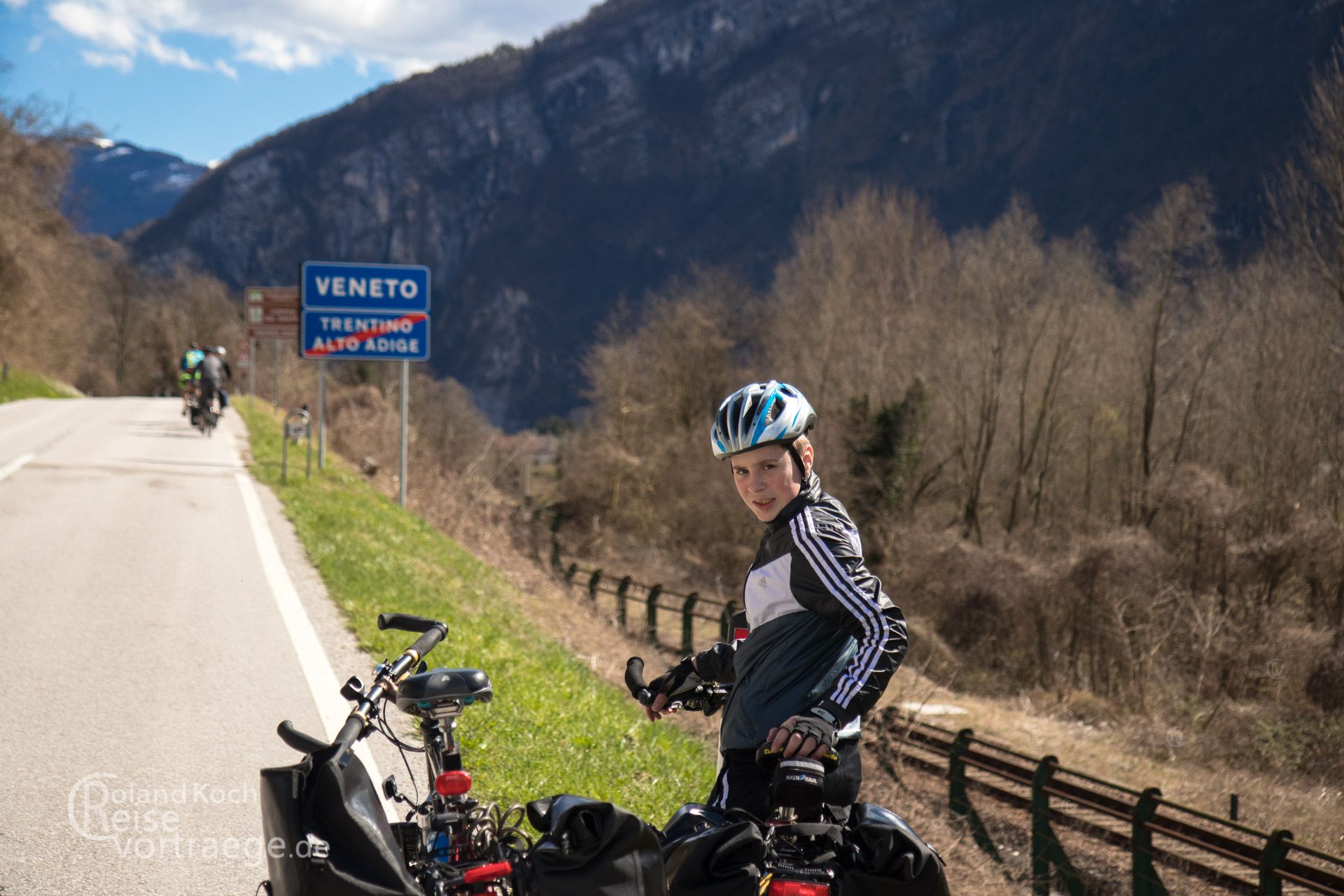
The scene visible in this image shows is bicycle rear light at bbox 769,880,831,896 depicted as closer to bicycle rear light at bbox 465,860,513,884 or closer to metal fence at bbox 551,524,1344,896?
bicycle rear light at bbox 465,860,513,884

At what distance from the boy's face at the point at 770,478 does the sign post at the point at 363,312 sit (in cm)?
1446

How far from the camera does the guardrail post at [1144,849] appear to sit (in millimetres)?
11656

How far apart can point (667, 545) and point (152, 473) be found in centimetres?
2572

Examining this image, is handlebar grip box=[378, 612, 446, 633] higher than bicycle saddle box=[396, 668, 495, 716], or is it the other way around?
handlebar grip box=[378, 612, 446, 633]

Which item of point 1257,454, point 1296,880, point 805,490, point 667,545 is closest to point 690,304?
point 667,545

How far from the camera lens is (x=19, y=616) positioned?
8086 mm

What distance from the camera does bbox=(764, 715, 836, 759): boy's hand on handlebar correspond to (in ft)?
8.99

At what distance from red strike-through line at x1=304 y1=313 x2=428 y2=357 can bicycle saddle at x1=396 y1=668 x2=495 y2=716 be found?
14.8 m

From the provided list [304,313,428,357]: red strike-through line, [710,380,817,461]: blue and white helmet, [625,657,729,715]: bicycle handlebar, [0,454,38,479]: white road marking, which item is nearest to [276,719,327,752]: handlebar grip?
[625,657,729,715]: bicycle handlebar

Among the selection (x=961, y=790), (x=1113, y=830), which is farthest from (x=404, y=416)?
(x=1113, y=830)

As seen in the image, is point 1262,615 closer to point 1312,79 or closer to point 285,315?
point 1312,79

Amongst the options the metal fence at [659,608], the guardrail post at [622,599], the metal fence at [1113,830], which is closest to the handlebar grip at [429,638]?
the metal fence at [1113,830]

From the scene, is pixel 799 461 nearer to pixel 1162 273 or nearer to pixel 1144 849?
pixel 1144 849

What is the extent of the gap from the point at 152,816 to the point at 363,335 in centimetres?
1295
